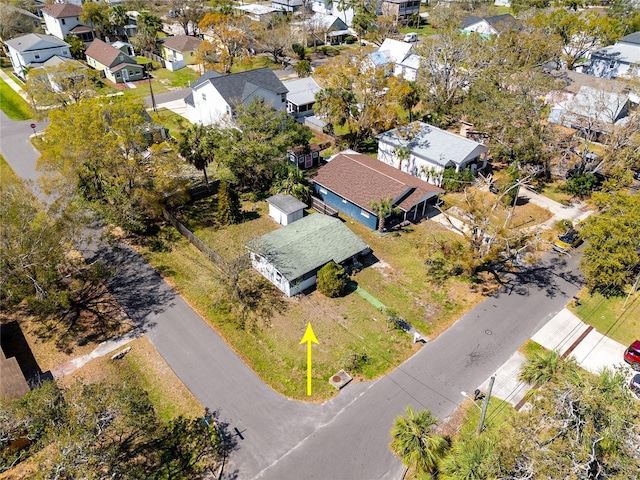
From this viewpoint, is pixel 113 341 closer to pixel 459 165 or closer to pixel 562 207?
pixel 459 165

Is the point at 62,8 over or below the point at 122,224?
over

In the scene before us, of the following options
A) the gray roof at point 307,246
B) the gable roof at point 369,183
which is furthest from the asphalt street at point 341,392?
the gable roof at point 369,183

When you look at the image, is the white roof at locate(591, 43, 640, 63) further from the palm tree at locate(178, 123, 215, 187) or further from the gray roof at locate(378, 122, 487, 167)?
the palm tree at locate(178, 123, 215, 187)

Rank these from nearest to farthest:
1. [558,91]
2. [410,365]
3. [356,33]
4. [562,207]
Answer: [410,365] → [562,207] → [558,91] → [356,33]

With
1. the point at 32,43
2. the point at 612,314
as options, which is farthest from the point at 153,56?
the point at 612,314

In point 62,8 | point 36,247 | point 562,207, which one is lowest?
point 562,207

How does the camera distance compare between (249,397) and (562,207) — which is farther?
(562,207)

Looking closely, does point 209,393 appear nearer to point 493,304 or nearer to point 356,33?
point 493,304

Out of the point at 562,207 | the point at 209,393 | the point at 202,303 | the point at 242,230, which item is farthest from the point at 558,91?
the point at 209,393

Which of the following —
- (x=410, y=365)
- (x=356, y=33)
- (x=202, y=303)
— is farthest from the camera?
(x=356, y=33)
